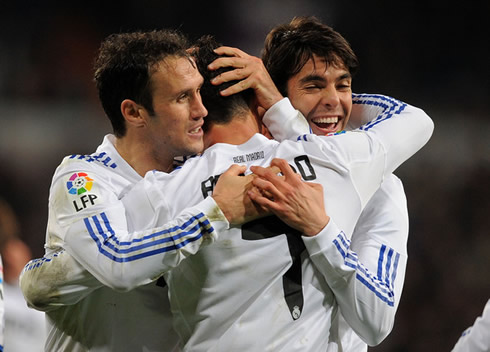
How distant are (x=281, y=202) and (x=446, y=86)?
16.5 feet

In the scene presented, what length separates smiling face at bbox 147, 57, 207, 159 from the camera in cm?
266

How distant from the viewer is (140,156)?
9.23 feet

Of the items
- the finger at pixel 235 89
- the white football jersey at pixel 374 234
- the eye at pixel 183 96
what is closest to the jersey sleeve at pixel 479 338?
the white football jersey at pixel 374 234

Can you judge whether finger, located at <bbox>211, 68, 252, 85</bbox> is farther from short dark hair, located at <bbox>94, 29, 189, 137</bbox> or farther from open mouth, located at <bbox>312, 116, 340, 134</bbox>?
open mouth, located at <bbox>312, 116, 340, 134</bbox>

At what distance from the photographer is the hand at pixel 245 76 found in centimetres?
264

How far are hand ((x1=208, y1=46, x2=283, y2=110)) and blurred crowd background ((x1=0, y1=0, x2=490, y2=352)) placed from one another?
12.8 ft

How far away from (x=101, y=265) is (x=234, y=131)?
2.14ft

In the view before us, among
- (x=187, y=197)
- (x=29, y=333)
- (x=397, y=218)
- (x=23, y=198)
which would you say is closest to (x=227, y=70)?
(x=187, y=197)

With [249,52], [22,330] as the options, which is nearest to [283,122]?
[22,330]

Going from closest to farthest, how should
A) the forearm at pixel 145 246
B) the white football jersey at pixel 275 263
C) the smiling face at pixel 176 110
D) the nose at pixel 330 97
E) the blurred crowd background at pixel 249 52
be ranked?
the forearm at pixel 145 246 → the white football jersey at pixel 275 263 → the smiling face at pixel 176 110 → the nose at pixel 330 97 → the blurred crowd background at pixel 249 52

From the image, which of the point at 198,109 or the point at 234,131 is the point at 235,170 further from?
the point at 198,109

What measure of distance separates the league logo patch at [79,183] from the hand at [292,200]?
1.98 ft

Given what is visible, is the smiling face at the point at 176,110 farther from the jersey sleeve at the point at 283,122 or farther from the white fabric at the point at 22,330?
the white fabric at the point at 22,330

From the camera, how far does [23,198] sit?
21.5 ft
